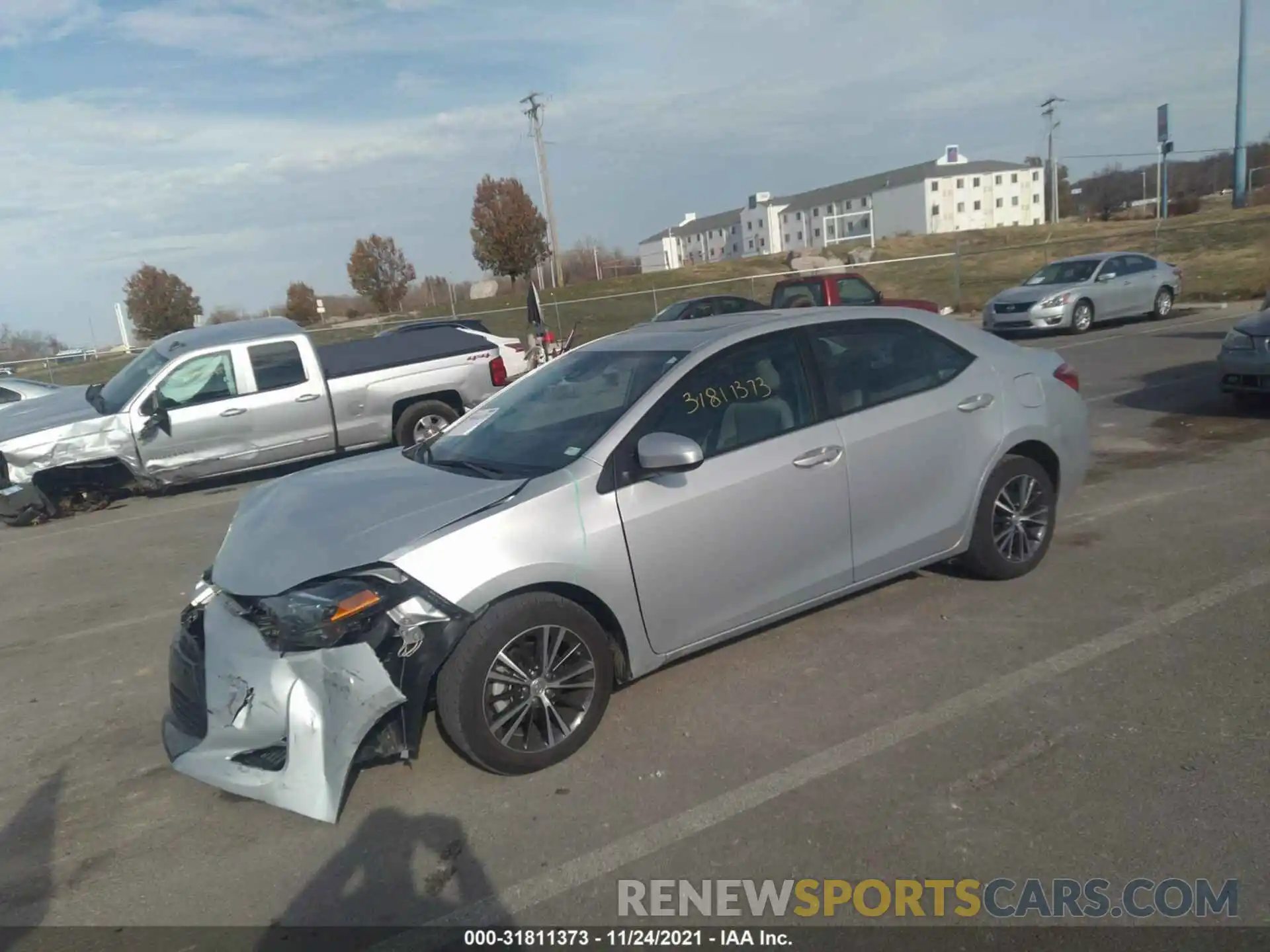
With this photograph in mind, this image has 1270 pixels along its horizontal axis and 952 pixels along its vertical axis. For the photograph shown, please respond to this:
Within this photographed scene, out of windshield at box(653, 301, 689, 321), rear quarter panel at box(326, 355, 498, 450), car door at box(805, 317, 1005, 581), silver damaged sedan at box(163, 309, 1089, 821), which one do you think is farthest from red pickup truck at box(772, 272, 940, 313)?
car door at box(805, 317, 1005, 581)

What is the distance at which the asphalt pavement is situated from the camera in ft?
10.2

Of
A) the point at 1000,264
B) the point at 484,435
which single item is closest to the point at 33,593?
the point at 484,435

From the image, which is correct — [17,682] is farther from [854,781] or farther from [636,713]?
[854,781]

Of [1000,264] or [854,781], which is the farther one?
[1000,264]

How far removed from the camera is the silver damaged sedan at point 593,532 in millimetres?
3436

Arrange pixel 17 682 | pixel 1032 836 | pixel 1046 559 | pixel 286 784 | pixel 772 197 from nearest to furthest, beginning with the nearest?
1. pixel 1032 836
2. pixel 286 784
3. pixel 17 682
4. pixel 1046 559
5. pixel 772 197

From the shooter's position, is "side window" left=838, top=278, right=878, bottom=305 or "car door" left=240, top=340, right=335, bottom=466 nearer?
"car door" left=240, top=340, right=335, bottom=466

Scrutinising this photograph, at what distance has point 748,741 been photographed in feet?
12.8

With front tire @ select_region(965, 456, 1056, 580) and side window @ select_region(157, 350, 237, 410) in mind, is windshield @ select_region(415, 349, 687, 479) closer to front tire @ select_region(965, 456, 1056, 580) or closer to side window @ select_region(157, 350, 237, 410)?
front tire @ select_region(965, 456, 1056, 580)

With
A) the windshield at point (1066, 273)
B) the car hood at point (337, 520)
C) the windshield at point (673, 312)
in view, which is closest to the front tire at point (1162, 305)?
the windshield at point (1066, 273)

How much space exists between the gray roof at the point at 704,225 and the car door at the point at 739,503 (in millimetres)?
114863

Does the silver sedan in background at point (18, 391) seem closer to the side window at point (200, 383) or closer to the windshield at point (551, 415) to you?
A: the side window at point (200, 383)

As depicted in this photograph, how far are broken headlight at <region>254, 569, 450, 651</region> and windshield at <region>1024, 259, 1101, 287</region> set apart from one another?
1956 centimetres

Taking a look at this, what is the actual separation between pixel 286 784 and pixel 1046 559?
4546 millimetres
